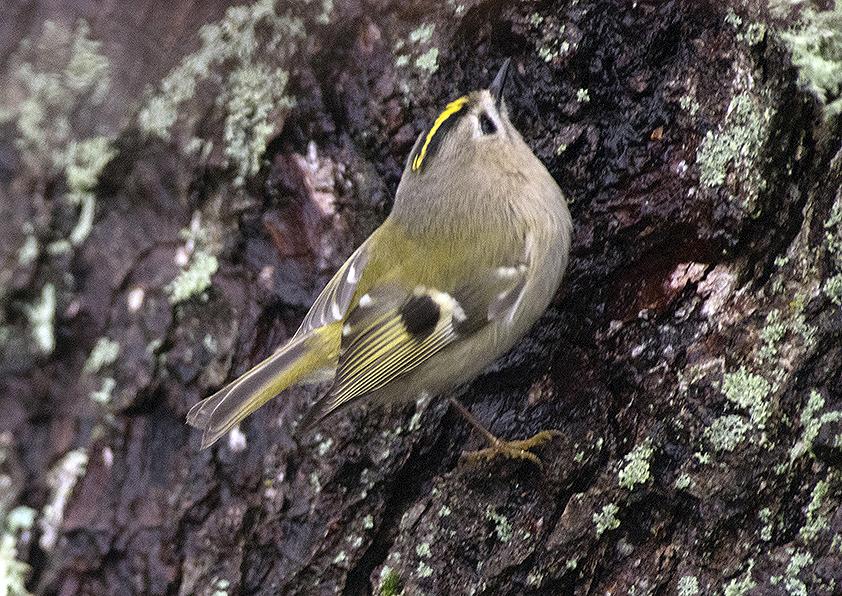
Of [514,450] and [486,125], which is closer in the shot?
[514,450]

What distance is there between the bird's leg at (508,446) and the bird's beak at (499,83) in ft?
2.19

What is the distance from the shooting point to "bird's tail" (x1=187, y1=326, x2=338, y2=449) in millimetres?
1855

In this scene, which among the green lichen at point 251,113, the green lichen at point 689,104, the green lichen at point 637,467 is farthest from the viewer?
the green lichen at point 251,113

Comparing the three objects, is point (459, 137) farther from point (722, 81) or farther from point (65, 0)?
point (65, 0)

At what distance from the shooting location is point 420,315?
2.04 metres

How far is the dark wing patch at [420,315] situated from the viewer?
6.63 ft

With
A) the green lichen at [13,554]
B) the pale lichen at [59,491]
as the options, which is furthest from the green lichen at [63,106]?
the green lichen at [13,554]

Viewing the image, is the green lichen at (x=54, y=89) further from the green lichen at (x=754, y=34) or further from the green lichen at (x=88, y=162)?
the green lichen at (x=754, y=34)

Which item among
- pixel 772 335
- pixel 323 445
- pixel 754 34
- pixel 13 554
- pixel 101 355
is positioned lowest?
pixel 772 335

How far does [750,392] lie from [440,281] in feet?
2.35

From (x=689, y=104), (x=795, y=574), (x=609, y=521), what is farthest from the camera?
(x=689, y=104)

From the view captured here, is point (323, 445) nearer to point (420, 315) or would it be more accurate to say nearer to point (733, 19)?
point (420, 315)

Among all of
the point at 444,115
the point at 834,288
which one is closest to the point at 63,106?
the point at 444,115

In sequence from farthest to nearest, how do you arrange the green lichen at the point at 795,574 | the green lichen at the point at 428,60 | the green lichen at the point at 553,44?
1. the green lichen at the point at 428,60
2. the green lichen at the point at 553,44
3. the green lichen at the point at 795,574
